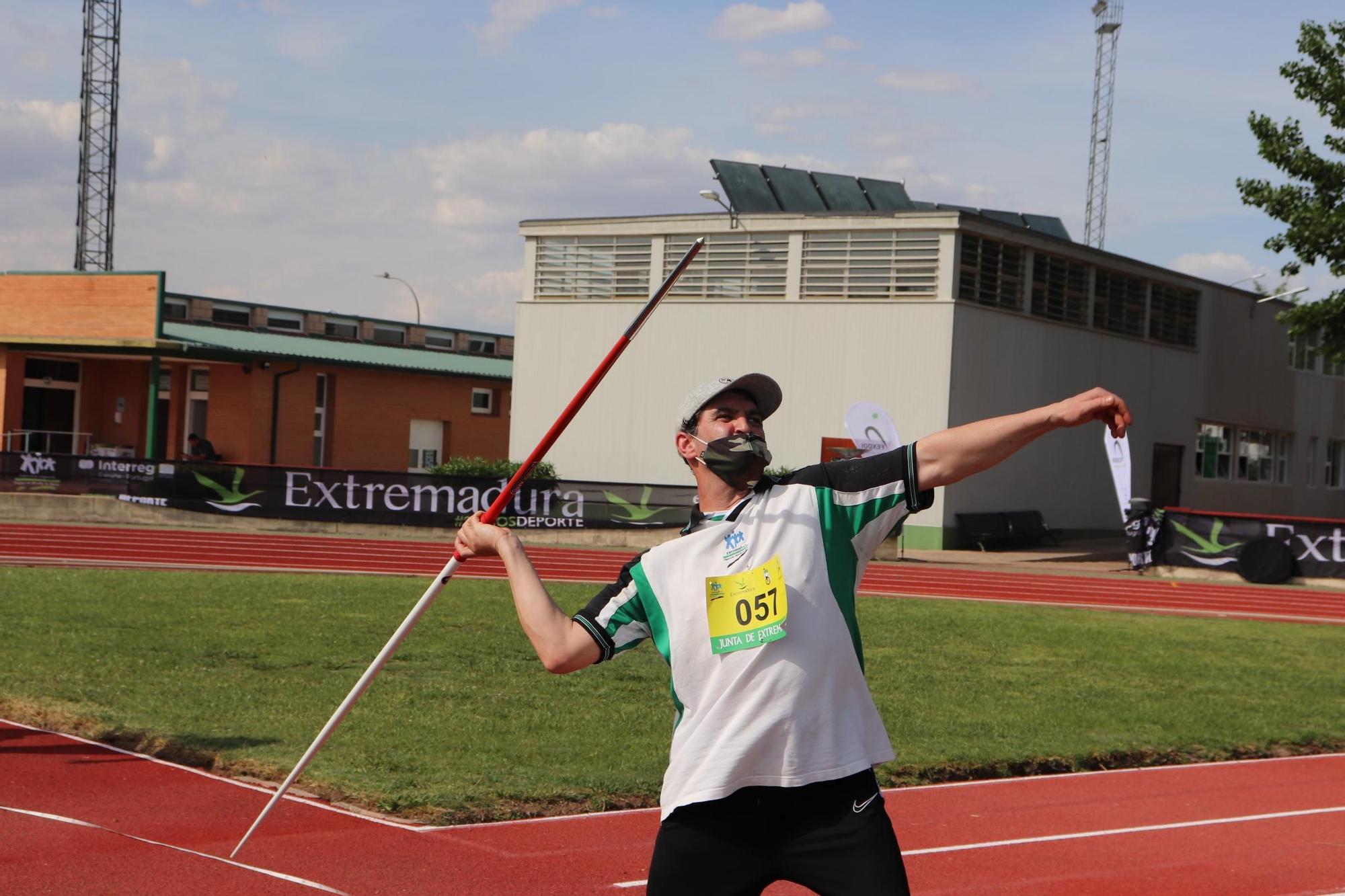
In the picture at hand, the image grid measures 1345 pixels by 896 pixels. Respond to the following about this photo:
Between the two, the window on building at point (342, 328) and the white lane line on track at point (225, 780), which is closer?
the white lane line on track at point (225, 780)

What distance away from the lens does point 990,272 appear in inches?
1335

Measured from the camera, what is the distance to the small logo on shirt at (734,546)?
3.45 m

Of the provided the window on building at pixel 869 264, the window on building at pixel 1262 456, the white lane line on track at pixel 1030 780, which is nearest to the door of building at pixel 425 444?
the window on building at pixel 869 264

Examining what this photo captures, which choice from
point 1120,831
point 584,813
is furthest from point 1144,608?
point 584,813

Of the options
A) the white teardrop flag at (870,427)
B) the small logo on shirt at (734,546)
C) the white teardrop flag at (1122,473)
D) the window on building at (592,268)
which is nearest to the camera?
the small logo on shirt at (734,546)

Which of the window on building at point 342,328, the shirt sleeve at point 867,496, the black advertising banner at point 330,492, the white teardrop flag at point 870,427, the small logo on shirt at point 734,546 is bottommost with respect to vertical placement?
the black advertising banner at point 330,492

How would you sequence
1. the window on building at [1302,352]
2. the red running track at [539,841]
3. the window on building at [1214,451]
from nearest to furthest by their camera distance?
the red running track at [539,841], the window on building at [1214,451], the window on building at [1302,352]

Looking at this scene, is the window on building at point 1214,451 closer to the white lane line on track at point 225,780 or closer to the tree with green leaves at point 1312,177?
the tree with green leaves at point 1312,177

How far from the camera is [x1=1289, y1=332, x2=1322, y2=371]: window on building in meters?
48.2

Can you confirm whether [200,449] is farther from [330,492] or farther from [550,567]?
[550,567]

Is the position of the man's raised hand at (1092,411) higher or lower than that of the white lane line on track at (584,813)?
higher

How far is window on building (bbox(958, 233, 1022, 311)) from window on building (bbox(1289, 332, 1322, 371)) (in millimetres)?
18041

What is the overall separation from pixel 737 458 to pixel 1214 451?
144 ft

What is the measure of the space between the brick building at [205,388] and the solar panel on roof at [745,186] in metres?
13.3
